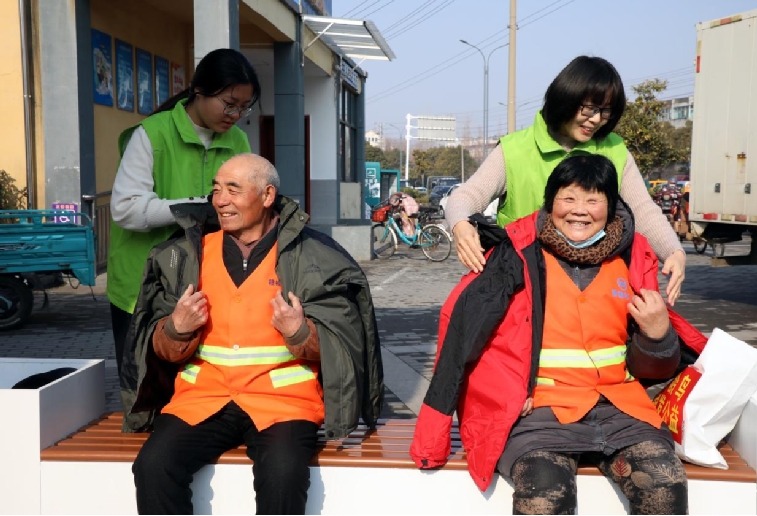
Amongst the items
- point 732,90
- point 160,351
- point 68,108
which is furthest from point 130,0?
point 160,351

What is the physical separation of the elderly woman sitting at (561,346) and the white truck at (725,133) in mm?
7943

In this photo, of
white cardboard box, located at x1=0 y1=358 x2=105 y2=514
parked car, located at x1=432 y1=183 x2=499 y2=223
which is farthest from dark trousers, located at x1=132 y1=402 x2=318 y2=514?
parked car, located at x1=432 y1=183 x2=499 y2=223

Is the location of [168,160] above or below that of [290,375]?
above

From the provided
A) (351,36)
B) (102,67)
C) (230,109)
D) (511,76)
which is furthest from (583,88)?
(511,76)

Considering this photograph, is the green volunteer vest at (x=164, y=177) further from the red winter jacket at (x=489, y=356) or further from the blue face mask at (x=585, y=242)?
the blue face mask at (x=585, y=242)

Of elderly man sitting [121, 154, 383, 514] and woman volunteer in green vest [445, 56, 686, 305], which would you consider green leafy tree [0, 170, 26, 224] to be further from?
woman volunteer in green vest [445, 56, 686, 305]

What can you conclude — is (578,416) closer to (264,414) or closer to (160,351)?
(264,414)

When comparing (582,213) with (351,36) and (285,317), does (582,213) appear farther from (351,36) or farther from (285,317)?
(351,36)

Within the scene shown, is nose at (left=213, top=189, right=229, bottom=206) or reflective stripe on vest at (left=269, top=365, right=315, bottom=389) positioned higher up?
nose at (left=213, top=189, right=229, bottom=206)

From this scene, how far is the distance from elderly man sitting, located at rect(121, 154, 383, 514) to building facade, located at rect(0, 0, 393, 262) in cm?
695

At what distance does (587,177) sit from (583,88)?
0.37 m

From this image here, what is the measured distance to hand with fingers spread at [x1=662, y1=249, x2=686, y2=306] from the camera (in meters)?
3.36

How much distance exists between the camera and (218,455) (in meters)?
3.36

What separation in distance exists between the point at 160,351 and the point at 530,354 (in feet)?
4.67
